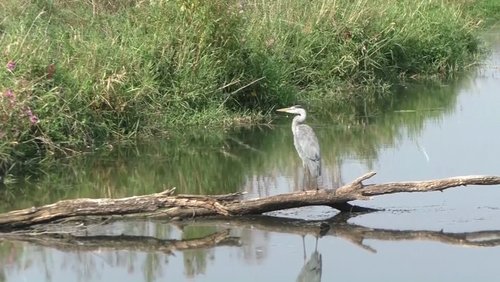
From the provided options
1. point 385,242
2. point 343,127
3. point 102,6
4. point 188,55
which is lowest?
point 385,242

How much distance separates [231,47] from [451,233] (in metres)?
6.54

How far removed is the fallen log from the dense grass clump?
2.53 metres

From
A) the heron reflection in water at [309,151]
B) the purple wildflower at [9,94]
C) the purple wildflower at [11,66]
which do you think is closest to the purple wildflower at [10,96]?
the purple wildflower at [9,94]

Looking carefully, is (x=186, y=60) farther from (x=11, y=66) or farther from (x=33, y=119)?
(x=33, y=119)

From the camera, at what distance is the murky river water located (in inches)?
316

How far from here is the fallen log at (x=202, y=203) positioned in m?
8.66

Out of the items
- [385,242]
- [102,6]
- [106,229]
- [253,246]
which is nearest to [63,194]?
[106,229]

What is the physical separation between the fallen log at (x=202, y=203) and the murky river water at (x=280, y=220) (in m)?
0.16

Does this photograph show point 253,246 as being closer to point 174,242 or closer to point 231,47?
point 174,242

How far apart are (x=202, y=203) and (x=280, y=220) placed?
30.9 inches

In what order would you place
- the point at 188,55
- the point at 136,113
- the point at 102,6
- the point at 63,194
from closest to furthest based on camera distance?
the point at 63,194
the point at 136,113
the point at 188,55
the point at 102,6

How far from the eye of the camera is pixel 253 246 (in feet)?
28.0

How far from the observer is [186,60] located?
46.5 ft

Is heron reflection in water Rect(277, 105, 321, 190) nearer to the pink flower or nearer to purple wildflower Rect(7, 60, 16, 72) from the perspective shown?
the pink flower
